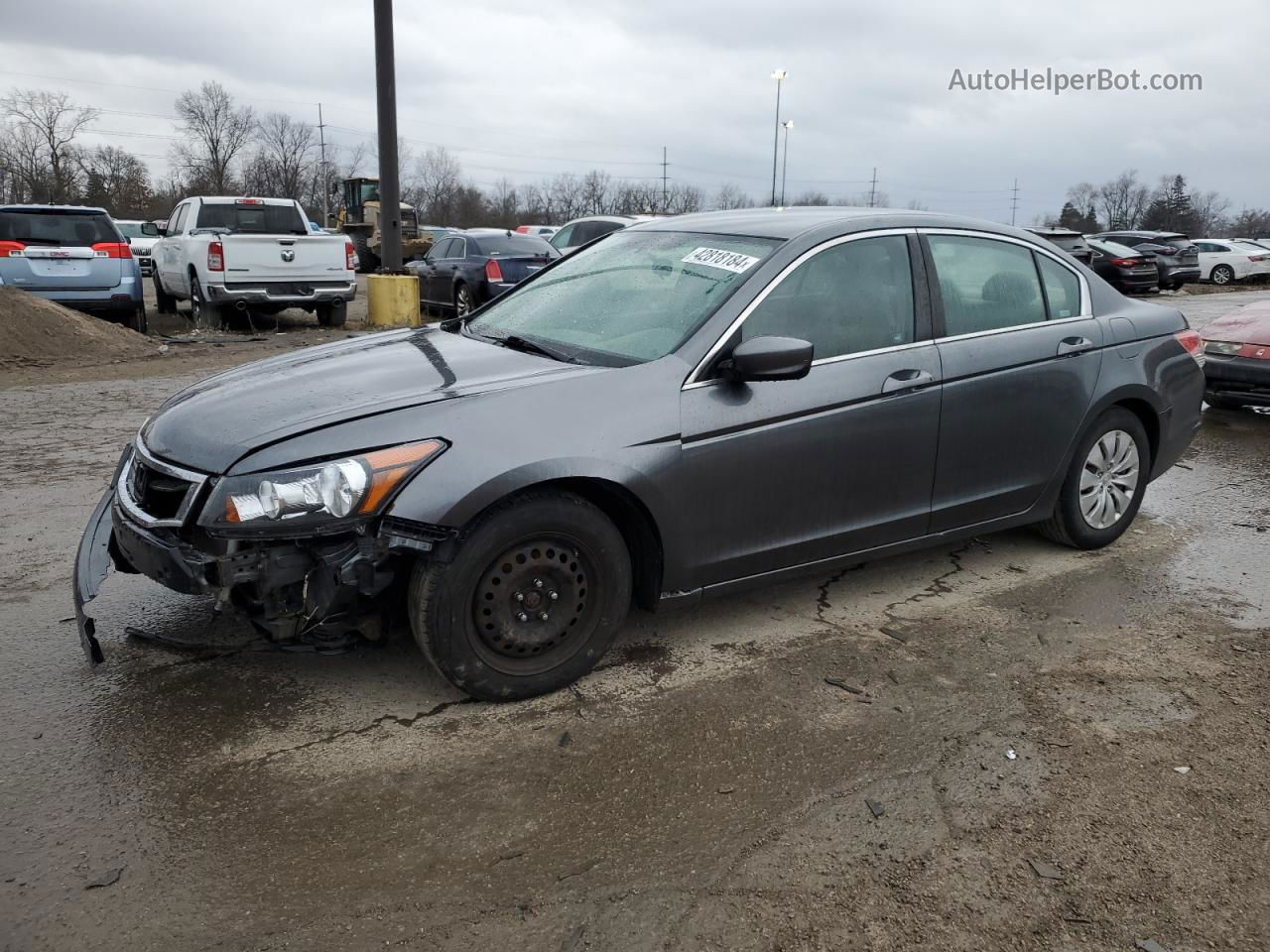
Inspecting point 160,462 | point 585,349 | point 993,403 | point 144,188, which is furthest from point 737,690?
point 144,188

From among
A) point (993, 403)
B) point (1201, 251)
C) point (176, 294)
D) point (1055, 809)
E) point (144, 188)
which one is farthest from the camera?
point (144, 188)

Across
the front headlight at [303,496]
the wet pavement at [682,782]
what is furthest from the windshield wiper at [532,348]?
the wet pavement at [682,782]

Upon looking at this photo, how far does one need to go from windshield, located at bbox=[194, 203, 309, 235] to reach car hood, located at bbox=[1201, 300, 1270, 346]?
37.8ft

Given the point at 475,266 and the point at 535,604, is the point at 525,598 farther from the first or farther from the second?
the point at 475,266

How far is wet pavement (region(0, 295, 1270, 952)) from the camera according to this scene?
8.07 feet

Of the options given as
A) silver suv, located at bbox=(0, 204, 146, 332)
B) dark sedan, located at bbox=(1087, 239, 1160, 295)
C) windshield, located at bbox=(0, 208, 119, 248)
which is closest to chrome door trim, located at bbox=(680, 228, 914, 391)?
silver suv, located at bbox=(0, 204, 146, 332)

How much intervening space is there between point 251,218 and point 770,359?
13175mm

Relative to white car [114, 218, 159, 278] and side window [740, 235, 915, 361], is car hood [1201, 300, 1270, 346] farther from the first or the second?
white car [114, 218, 159, 278]

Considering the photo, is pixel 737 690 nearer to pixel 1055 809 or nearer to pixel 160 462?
pixel 1055 809

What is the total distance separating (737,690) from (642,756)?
0.57m

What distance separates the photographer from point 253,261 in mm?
13586

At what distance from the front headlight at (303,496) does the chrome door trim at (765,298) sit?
44.2 inches

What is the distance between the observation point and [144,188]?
2840 inches

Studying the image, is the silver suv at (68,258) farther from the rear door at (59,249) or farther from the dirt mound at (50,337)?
the dirt mound at (50,337)
